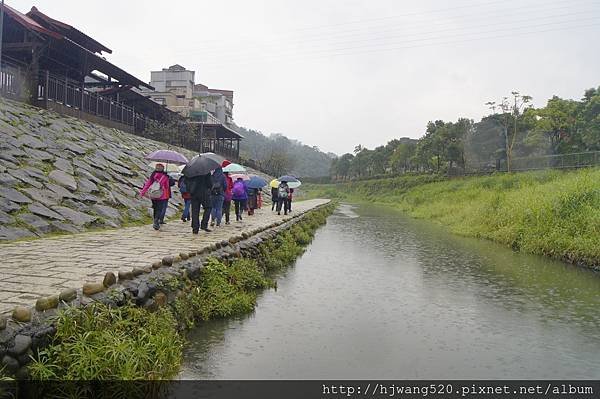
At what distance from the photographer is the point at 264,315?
22.6ft

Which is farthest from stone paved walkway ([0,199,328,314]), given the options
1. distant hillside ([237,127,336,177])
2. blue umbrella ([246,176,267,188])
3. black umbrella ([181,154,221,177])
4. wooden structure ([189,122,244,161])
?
distant hillside ([237,127,336,177])

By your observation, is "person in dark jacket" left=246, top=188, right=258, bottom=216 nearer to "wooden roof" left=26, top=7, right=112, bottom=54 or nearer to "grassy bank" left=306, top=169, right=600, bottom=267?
"grassy bank" left=306, top=169, right=600, bottom=267

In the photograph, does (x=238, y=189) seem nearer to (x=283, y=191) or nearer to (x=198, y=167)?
(x=283, y=191)

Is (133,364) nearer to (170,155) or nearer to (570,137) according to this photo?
(170,155)

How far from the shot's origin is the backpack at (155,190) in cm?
981

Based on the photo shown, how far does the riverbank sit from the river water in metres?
0.32

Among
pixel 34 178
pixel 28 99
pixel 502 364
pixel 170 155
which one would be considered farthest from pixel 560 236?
pixel 28 99

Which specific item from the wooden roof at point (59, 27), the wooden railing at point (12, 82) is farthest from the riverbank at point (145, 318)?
the wooden roof at point (59, 27)

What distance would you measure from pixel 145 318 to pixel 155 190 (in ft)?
18.2

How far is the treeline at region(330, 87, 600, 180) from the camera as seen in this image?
1355 inches

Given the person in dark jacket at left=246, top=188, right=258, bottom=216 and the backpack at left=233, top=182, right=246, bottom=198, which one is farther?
the person in dark jacket at left=246, top=188, right=258, bottom=216

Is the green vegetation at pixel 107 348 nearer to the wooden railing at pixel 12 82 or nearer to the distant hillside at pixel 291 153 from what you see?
the wooden railing at pixel 12 82

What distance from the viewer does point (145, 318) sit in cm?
472

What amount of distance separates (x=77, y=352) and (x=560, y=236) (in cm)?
1362
